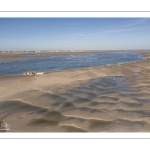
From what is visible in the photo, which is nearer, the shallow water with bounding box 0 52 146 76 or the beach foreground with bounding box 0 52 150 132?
the beach foreground with bounding box 0 52 150 132

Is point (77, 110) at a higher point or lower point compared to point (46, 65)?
lower

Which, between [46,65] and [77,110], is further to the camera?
[46,65]

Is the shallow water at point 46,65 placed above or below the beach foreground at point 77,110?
above

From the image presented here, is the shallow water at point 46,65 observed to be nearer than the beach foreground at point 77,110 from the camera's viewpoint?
No

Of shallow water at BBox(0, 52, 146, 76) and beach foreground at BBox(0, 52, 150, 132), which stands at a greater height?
shallow water at BBox(0, 52, 146, 76)
